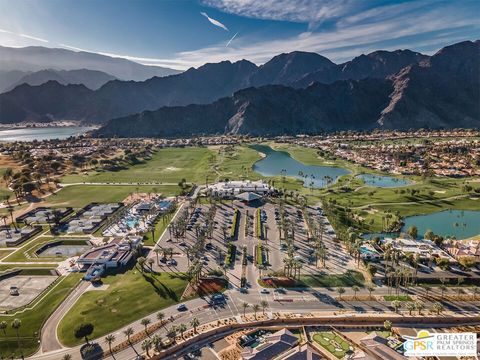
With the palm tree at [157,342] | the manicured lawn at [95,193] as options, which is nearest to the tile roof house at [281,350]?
the palm tree at [157,342]

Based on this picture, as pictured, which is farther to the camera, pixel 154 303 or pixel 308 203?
pixel 308 203

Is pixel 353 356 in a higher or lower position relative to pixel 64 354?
higher

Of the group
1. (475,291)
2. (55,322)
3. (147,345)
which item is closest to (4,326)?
(55,322)

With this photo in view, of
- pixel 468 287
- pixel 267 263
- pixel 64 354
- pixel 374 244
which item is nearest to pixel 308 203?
pixel 374 244

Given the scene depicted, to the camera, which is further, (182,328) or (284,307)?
(284,307)

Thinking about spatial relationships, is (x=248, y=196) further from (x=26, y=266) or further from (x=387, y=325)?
(x=387, y=325)

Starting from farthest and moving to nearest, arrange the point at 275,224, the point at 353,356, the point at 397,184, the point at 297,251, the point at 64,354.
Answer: the point at 397,184 < the point at 275,224 < the point at 297,251 < the point at 64,354 < the point at 353,356

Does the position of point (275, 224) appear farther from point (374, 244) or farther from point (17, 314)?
point (17, 314)

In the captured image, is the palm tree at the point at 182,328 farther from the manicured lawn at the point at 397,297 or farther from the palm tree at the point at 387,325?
the manicured lawn at the point at 397,297
